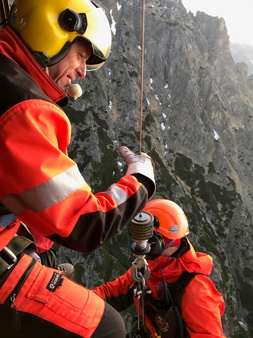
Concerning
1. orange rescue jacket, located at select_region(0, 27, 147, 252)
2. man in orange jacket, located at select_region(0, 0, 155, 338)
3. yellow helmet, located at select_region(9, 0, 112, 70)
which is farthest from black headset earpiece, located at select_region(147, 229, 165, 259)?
yellow helmet, located at select_region(9, 0, 112, 70)

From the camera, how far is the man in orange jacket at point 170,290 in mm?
5863

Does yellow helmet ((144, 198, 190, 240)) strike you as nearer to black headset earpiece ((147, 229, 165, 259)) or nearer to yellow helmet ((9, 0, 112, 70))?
black headset earpiece ((147, 229, 165, 259))

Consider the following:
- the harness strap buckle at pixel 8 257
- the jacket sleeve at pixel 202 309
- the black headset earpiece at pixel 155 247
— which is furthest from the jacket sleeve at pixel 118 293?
the harness strap buckle at pixel 8 257

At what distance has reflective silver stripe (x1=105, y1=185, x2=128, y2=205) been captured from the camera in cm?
299

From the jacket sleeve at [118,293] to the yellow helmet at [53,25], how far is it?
18.3 feet

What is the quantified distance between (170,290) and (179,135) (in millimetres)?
119408

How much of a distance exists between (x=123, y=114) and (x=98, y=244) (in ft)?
366

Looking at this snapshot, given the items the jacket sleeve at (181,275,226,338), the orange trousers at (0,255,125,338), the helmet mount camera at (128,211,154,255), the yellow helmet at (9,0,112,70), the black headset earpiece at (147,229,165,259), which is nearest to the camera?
the orange trousers at (0,255,125,338)

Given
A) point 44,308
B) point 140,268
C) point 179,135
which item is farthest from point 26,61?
point 179,135

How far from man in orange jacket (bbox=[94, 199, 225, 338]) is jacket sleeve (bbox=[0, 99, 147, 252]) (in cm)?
301

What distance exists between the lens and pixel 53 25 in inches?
140

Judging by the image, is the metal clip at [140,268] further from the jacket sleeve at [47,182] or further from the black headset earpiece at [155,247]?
the jacket sleeve at [47,182]

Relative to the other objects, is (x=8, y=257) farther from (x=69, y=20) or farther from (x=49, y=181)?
(x=69, y=20)

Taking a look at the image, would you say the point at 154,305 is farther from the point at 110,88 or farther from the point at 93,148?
the point at 110,88
